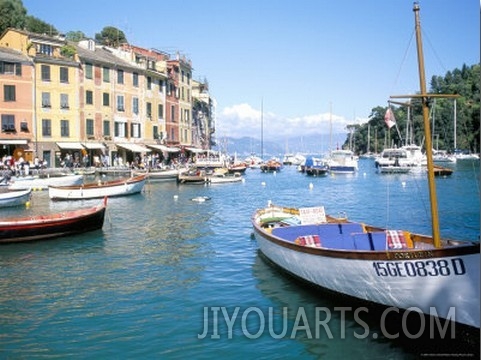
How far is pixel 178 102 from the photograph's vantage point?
7575 cm

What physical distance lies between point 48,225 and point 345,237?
14.0 m

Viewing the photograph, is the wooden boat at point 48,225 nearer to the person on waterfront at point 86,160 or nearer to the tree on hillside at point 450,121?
the person on waterfront at point 86,160

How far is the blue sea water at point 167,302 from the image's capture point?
1123 centimetres

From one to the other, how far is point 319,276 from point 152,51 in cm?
6785

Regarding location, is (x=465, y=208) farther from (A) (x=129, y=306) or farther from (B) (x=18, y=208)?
(B) (x=18, y=208)

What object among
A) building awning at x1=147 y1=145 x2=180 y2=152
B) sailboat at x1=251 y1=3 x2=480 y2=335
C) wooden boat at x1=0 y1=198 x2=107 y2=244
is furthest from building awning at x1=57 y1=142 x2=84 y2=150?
sailboat at x1=251 y1=3 x2=480 y2=335

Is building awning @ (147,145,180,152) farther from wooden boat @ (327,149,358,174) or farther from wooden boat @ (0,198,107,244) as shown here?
wooden boat @ (0,198,107,244)

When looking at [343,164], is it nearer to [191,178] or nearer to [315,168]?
[315,168]

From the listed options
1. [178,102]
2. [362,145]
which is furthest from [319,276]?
[362,145]

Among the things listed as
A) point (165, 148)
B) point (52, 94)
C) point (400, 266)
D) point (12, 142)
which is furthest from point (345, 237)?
point (165, 148)

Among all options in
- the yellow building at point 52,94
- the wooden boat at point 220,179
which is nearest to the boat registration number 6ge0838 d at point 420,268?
the wooden boat at point 220,179

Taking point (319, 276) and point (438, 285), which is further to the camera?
point (319, 276)

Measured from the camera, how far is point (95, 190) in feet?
131

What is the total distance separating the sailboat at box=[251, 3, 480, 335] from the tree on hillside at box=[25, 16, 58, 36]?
68070mm
